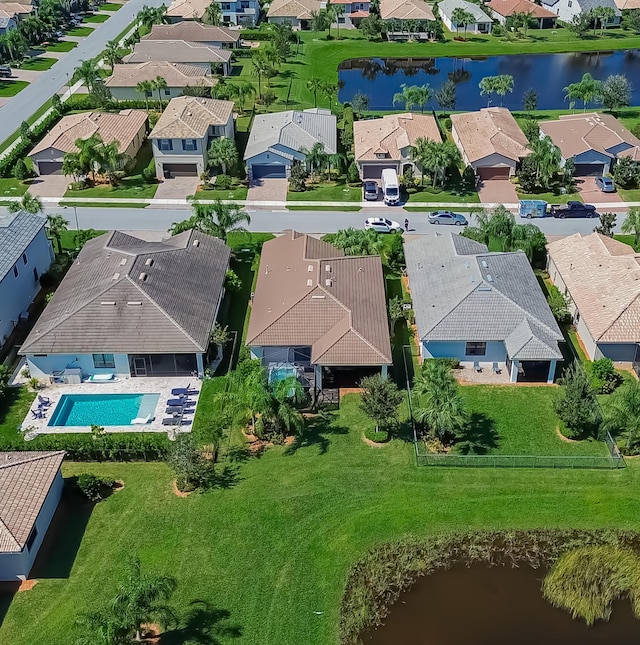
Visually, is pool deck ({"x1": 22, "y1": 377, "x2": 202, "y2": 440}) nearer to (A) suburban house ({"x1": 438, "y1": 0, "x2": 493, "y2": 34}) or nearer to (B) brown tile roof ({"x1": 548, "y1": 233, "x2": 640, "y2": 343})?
(B) brown tile roof ({"x1": 548, "y1": 233, "x2": 640, "y2": 343})

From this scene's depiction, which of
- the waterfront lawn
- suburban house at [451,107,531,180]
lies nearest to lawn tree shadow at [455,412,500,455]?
the waterfront lawn

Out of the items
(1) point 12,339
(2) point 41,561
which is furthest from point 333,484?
(1) point 12,339

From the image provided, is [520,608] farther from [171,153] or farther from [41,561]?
[171,153]

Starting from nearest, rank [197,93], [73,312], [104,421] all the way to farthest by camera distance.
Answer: [104,421], [73,312], [197,93]

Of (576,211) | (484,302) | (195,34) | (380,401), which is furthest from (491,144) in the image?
(195,34)

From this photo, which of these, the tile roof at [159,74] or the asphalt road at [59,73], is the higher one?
the tile roof at [159,74]

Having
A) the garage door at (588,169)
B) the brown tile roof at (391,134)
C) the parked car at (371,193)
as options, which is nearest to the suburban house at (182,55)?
the brown tile roof at (391,134)

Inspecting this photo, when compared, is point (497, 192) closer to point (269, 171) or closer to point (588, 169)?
point (588, 169)

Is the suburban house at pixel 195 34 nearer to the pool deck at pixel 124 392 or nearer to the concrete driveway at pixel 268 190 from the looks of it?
the concrete driveway at pixel 268 190
